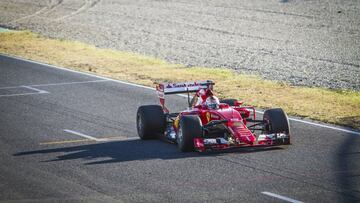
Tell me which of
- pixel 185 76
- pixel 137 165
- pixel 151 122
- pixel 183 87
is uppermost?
pixel 183 87

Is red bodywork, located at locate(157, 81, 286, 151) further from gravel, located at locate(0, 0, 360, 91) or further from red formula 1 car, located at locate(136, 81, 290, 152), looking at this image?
gravel, located at locate(0, 0, 360, 91)

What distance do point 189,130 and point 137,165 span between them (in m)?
1.26

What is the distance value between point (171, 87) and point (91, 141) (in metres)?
2.05

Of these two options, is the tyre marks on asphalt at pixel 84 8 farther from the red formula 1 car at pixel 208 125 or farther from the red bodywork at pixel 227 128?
the red bodywork at pixel 227 128

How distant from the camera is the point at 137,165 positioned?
635 inches

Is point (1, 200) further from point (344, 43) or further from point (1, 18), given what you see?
point (1, 18)

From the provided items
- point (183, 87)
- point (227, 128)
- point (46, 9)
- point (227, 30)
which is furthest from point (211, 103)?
point (46, 9)

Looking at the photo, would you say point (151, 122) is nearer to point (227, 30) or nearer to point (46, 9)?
point (227, 30)

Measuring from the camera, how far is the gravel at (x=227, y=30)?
99.5 ft

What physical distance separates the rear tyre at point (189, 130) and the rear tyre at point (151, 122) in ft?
5.09

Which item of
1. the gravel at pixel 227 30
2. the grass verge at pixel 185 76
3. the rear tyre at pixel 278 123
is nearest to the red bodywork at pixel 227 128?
the rear tyre at pixel 278 123

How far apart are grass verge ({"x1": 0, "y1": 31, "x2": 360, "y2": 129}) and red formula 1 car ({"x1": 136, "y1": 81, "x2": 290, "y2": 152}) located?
9.45 ft

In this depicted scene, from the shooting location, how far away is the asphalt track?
45.8ft

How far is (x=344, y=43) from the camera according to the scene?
34.7 m
